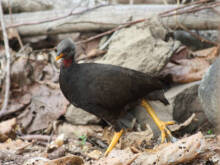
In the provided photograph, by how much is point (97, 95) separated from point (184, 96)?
58.9 inches

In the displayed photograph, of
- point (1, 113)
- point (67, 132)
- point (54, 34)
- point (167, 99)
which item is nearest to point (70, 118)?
point (67, 132)

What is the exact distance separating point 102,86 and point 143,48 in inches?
51.7

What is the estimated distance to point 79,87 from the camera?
4.04m

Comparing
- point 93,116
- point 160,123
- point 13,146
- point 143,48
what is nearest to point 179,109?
point 160,123

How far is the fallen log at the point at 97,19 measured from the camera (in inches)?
226

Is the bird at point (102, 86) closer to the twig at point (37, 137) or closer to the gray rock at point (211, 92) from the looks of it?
the gray rock at point (211, 92)

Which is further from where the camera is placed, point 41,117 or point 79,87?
point 41,117

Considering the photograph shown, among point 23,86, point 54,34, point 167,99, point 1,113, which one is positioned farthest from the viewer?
point 54,34

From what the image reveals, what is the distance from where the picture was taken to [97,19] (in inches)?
237

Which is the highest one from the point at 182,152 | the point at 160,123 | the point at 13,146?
the point at 182,152

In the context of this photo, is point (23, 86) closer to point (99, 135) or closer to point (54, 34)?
A: point (54, 34)

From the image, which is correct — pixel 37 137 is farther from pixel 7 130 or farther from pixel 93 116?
pixel 93 116

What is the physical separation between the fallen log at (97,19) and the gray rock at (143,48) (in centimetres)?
37

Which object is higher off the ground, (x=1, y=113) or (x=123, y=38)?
(x=123, y=38)
